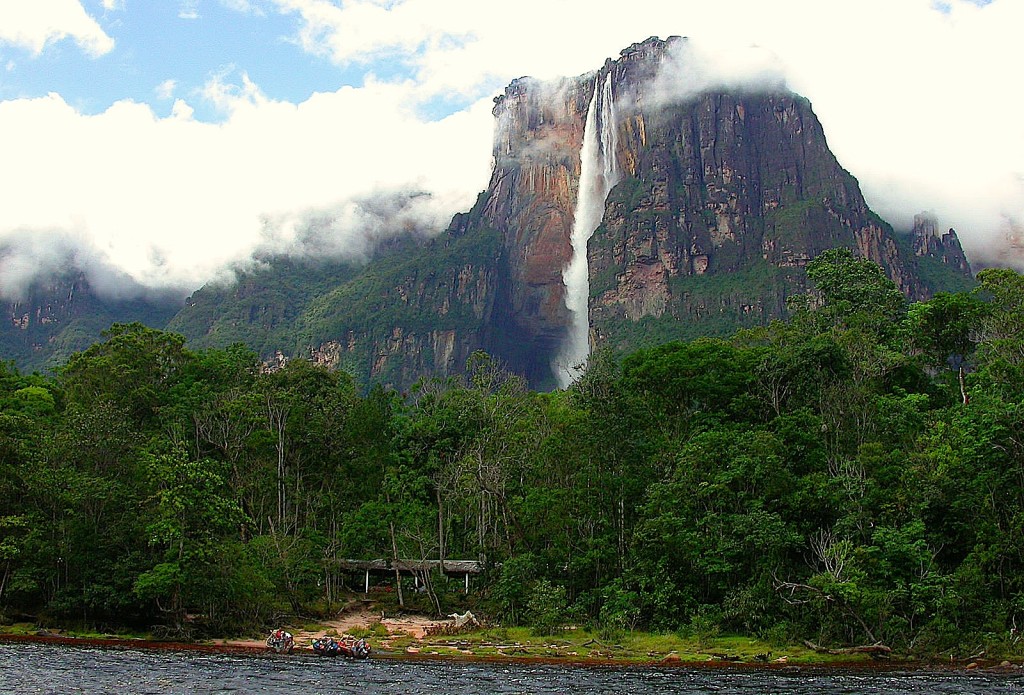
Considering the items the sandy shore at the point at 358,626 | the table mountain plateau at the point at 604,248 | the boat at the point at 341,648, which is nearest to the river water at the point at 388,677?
the boat at the point at 341,648

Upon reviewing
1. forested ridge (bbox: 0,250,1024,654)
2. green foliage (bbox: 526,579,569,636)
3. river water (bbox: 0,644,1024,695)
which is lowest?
river water (bbox: 0,644,1024,695)

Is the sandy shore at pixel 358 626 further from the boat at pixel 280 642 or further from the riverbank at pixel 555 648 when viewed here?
the boat at pixel 280 642

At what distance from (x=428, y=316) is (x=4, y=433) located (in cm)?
12672

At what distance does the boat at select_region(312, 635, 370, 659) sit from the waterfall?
403ft

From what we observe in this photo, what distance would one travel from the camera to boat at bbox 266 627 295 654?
3600cm

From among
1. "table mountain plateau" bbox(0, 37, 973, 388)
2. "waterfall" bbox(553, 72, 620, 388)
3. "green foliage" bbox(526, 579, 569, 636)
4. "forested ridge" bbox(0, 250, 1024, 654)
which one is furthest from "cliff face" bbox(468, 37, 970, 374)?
"green foliage" bbox(526, 579, 569, 636)

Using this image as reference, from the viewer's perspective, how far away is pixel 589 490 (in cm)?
4466

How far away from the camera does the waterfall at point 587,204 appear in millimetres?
161500

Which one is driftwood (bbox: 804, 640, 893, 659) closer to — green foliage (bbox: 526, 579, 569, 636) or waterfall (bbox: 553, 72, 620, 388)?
green foliage (bbox: 526, 579, 569, 636)

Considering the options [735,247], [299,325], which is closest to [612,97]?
[735,247]

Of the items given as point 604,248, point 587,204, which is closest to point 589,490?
point 604,248

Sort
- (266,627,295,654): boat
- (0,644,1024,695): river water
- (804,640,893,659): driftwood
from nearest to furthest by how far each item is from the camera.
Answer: (0,644,1024,695): river water
(804,640,893,659): driftwood
(266,627,295,654): boat

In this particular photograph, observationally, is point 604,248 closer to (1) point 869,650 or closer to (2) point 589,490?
(2) point 589,490

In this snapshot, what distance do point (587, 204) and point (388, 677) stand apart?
470ft
